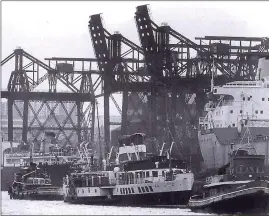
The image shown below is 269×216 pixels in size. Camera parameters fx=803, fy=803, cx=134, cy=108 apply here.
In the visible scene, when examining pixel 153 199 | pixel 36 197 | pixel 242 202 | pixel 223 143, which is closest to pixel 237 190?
pixel 242 202

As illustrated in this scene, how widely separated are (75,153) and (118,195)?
37691mm

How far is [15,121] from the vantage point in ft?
482

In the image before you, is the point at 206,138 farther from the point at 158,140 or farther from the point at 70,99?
the point at 70,99

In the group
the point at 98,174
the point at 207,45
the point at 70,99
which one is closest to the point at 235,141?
the point at 98,174

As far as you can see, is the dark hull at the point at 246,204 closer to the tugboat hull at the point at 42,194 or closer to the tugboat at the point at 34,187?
the tugboat hull at the point at 42,194

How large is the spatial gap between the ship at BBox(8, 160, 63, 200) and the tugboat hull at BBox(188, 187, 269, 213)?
25.6 m

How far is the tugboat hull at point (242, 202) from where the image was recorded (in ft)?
167

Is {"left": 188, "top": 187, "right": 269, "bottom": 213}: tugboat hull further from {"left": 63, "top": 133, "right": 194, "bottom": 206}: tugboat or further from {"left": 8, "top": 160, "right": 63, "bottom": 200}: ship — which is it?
{"left": 8, "top": 160, "right": 63, "bottom": 200}: ship

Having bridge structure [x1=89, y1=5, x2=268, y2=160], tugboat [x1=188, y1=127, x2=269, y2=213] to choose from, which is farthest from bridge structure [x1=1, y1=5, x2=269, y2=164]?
tugboat [x1=188, y1=127, x2=269, y2=213]

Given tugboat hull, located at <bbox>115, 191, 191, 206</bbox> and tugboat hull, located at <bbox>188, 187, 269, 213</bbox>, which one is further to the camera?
tugboat hull, located at <bbox>115, 191, 191, 206</bbox>

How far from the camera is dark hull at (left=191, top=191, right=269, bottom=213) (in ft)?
167

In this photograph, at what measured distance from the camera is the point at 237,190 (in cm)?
5169

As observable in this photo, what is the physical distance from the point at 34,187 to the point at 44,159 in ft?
59.8

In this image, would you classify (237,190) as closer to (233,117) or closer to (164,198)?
(164,198)
